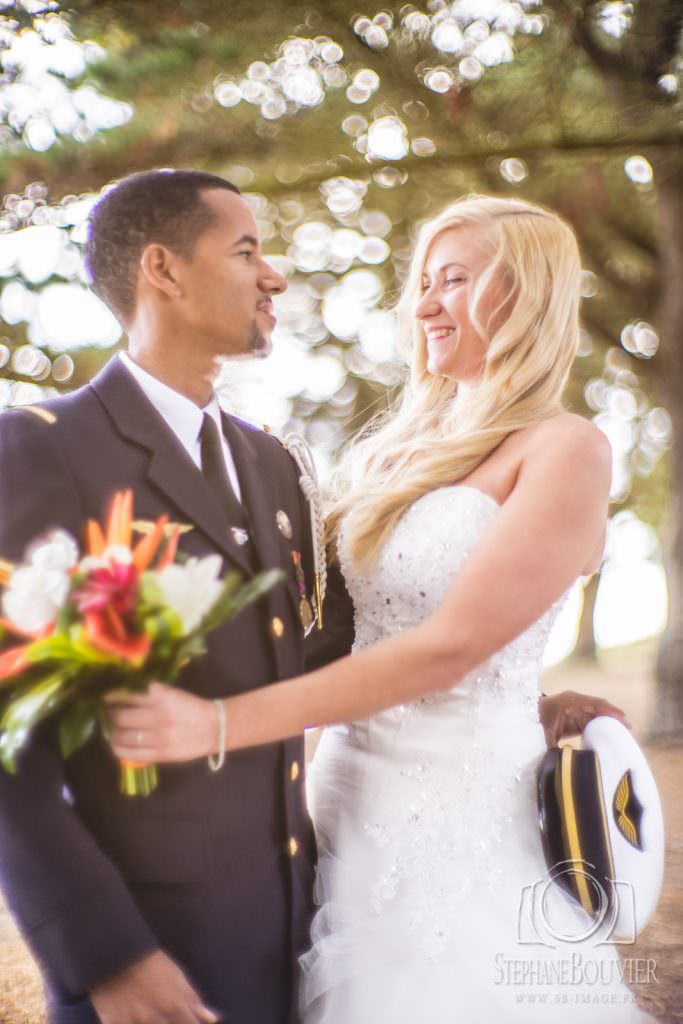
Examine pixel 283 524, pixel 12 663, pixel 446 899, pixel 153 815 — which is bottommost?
pixel 446 899

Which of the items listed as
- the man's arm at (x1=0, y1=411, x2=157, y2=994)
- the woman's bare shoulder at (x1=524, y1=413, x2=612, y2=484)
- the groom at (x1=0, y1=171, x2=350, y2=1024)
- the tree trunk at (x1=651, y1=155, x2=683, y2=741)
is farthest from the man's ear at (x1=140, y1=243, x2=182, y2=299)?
the tree trunk at (x1=651, y1=155, x2=683, y2=741)

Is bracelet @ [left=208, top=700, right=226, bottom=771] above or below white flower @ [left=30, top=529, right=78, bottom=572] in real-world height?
below

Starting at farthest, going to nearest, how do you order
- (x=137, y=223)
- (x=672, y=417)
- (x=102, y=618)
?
(x=672, y=417) → (x=137, y=223) → (x=102, y=618)

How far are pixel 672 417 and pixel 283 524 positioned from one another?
724cm

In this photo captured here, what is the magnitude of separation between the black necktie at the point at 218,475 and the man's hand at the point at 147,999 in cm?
101

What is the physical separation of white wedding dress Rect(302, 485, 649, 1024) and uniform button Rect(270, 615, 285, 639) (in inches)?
17.9

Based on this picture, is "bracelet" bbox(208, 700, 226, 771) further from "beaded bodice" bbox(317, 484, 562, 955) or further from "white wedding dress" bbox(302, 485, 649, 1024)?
"beaded bodice" bbox(317, 484, 562, 955)

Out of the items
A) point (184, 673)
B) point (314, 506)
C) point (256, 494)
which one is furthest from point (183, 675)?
point (314, 506)

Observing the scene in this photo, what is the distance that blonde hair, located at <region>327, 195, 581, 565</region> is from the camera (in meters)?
2.87

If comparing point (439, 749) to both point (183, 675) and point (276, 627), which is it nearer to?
point (276, 627)

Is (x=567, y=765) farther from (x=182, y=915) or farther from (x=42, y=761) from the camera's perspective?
(x=42, y=761)

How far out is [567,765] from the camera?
8.14 ft

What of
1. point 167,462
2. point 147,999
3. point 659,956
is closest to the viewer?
point 147,999

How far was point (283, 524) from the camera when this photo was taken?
2637 millimetres
